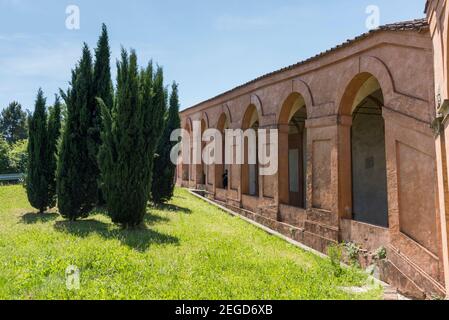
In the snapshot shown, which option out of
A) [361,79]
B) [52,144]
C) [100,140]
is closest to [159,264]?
[100,140]

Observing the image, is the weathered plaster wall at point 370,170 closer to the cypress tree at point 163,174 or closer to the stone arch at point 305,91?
the stone arch at point 305,91

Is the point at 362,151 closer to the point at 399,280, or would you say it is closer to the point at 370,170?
the point at 370,170

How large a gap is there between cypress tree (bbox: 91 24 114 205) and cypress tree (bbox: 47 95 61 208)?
6.90ft

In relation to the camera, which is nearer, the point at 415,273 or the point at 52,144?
the point at 415,273

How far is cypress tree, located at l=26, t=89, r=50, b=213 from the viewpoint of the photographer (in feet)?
41.4

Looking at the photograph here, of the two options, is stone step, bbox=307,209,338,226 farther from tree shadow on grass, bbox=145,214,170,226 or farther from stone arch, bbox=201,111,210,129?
stone arch, bbox=201,111,210,129

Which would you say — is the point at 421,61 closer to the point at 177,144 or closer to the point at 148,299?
the point at 148,299

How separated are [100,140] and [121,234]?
13.6 ft

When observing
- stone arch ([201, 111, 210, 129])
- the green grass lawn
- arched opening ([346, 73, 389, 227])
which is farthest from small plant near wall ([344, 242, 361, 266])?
stone arch ([201, 111, 210, 129])

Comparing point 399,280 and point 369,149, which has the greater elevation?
point 369,149

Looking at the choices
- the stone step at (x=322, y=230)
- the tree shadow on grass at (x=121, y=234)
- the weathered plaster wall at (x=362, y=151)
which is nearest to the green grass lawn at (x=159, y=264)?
the tree shadow on grass at (x=121, y=234)

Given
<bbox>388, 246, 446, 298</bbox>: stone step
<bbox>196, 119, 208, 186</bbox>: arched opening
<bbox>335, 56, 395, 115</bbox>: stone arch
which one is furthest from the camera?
<bbox>196, 119, 208, 186</bbox>: arched opening

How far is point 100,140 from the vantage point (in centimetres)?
1178

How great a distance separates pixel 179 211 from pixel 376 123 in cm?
845
